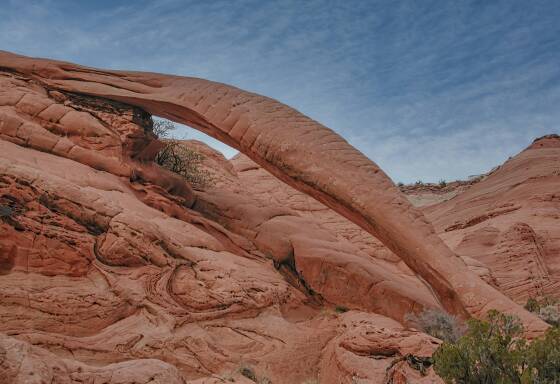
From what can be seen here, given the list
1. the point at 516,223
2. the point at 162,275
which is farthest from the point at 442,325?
the point at 516,223

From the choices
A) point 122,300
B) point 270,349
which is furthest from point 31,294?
point 270,349

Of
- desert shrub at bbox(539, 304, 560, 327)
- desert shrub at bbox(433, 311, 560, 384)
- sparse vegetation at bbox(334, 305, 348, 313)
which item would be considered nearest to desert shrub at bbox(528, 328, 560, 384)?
desert shrub at bbox(433, 311, 560, 384)

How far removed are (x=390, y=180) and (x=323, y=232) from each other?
2.55m

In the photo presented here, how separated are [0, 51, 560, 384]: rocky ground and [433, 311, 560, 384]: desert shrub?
0.57 metres

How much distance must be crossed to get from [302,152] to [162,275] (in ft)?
11.2

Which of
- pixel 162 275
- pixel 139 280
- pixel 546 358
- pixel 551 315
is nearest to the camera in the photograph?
pixel 546 358

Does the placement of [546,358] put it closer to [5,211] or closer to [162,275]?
[162,275]

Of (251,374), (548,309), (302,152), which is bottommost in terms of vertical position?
(251,374)

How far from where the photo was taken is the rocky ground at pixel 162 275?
6.82m

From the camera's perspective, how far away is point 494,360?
5.59 meters

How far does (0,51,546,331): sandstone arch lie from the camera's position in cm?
867

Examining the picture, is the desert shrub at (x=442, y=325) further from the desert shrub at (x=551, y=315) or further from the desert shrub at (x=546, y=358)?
the desert shrub at (x=551, y=315)

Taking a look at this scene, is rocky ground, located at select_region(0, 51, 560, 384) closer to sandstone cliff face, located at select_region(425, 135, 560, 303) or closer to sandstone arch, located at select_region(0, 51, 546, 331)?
sandstone arch, located at select_region(0, 51, 546, 331)

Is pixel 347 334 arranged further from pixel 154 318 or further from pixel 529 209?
pixel 529 209
